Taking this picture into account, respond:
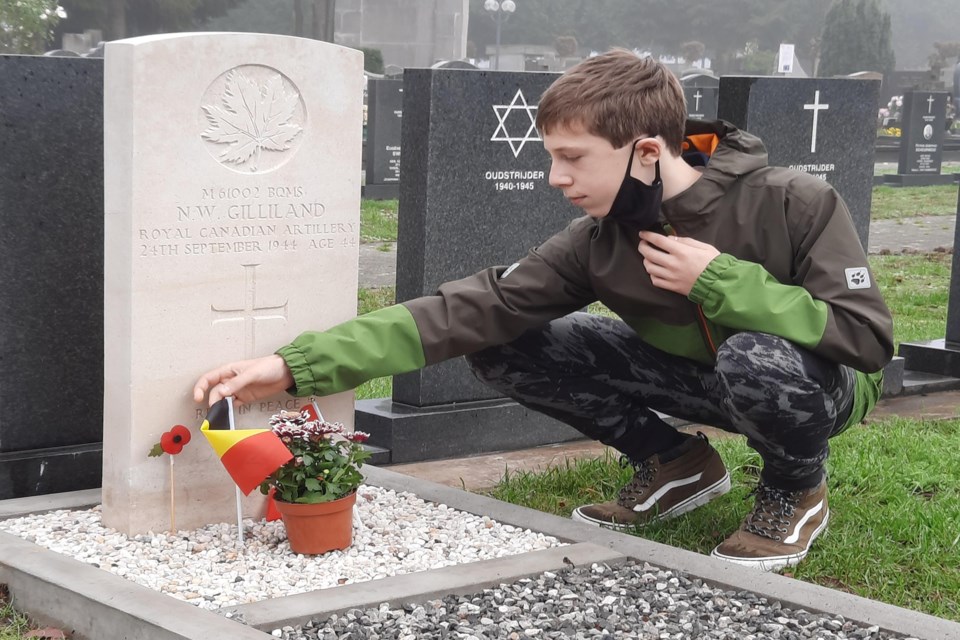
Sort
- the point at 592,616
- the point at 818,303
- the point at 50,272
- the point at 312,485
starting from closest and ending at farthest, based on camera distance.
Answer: the point at 592,616 → the point at 818,303 → the point at 312,485 → the point at 50,272

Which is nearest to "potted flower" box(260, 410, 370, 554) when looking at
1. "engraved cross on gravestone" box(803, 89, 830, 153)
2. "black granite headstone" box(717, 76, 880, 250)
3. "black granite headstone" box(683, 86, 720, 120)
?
"black granite headstone" box(717, 76, 880, 250)

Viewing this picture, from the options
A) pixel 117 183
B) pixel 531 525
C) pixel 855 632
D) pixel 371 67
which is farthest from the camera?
pixel 371 67

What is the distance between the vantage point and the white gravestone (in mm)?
3229

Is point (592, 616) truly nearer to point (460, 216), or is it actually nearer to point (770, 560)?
point (770, 560)

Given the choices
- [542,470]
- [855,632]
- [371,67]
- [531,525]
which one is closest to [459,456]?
[542,470]

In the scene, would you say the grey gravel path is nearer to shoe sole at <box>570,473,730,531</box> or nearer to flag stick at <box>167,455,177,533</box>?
shoe sole at <box>570,473,730,531</box>

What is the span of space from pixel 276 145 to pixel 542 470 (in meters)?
1.65

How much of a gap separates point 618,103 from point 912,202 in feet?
50.7

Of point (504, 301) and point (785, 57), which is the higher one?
point (785, 57)

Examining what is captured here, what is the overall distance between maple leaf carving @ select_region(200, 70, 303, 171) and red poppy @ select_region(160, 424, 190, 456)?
721 mm

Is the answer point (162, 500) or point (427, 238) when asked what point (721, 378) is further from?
point (427, 238)

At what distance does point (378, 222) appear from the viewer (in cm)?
1225

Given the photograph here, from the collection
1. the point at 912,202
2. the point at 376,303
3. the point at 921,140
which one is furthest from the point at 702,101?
the point at 376,303

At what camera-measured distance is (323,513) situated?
321cm
